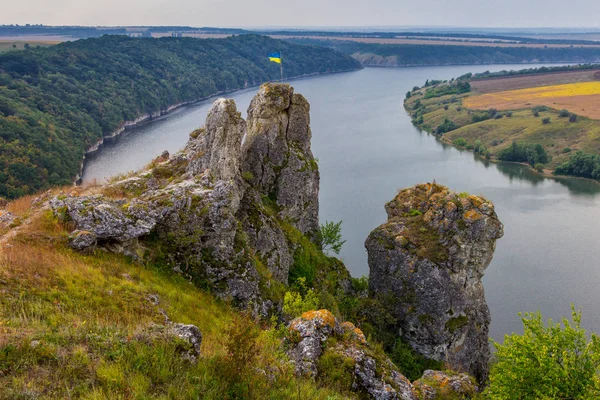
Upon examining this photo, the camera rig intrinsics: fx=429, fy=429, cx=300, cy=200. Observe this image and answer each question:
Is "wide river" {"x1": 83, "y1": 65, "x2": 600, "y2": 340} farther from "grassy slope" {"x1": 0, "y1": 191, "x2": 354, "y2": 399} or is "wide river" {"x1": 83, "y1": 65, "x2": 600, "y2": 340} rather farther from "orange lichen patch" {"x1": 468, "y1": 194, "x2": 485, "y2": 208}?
"grassy slope" {"x1": 0, "y1": 191, "x2": 354, "y2": 399}

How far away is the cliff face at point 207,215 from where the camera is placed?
13070mm

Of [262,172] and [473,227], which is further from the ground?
[262,172]

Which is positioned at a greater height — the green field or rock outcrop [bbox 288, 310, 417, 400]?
rock outcrop [bbox 288, 310, 417, 400]

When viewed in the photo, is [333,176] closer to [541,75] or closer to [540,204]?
[540,204]

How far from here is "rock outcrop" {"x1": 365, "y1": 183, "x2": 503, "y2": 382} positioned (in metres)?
22.3

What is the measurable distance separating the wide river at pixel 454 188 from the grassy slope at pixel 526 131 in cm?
710

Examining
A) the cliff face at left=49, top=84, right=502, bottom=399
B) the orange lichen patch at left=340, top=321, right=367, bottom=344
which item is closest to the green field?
the cliff face at left=49, top=84, right=502, bottom=399

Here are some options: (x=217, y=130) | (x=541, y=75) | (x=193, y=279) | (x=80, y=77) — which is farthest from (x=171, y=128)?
(x=541, y=75)

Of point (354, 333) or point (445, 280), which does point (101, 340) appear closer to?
point (354, 333)

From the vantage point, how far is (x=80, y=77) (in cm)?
11725

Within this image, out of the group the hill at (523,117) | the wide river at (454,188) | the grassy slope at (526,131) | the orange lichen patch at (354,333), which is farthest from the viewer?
the grassy slope at (526,131)

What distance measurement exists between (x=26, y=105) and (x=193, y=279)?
8696 cm

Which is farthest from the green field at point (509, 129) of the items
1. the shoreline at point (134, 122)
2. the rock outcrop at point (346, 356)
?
the rock outcrop at point (346, 356)

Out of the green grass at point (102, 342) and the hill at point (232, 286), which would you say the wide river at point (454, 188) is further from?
the green grass at point (102, 342)
